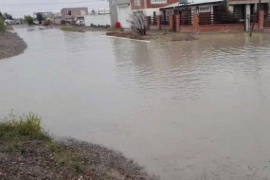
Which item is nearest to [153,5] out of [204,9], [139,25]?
[204,9]

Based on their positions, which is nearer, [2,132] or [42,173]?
[42,173]

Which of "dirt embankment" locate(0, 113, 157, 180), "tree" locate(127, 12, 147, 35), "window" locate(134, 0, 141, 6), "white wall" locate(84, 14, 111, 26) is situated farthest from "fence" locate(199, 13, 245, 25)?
"white wall" locate(84, 14, 111, 26)

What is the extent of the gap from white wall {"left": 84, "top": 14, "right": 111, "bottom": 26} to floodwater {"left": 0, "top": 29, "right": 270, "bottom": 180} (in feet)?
167

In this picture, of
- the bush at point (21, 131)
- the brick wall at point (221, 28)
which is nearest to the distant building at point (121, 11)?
the brick wall at point (221, 28)

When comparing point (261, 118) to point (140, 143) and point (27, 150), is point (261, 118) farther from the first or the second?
point (27, 150)

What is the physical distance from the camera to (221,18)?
3703cm

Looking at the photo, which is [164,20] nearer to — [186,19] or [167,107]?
[186,19]

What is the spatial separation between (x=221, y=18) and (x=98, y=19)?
41.8m

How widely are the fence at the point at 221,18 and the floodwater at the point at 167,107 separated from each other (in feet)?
52.6

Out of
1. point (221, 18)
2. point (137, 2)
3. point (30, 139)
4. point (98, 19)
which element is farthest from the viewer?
point (98, 19)

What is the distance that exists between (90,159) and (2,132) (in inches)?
A: 74.2

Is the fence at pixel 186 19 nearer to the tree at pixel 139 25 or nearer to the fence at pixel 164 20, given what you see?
the fence at pixel 164 20

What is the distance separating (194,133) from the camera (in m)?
8.45

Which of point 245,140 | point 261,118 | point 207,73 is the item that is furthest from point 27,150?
point 207,73
